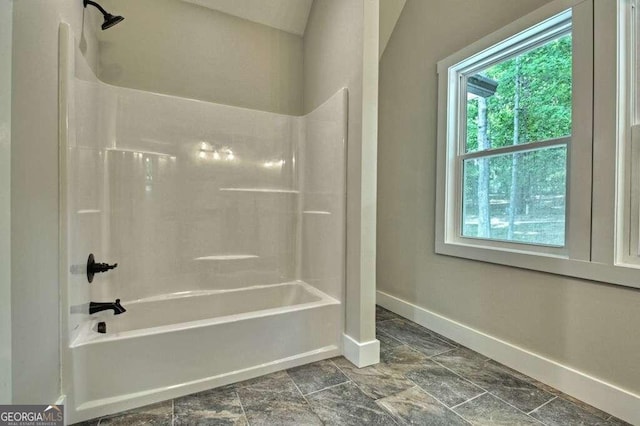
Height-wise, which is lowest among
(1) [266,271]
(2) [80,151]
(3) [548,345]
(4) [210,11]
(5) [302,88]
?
(3) [548,345]

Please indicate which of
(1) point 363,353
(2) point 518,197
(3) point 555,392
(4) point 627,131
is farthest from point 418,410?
(4) point 627,131

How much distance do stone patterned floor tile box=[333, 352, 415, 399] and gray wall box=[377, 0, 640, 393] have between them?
2.44ft

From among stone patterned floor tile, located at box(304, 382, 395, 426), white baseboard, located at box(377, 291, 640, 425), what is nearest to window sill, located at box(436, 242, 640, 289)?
white baseboard, located at box(377, 291, 640, 425)

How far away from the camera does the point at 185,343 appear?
1507mm

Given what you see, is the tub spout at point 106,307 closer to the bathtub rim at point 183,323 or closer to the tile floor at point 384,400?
the bathtub rim at point 183,323

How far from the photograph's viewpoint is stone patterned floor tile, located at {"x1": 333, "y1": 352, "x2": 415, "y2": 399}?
153cm

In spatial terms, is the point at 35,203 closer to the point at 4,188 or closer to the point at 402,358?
the point at 4,188

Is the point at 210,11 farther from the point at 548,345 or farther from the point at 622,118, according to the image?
the point at 548,345

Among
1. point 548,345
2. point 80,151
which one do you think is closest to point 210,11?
point 80,151

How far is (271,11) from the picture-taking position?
254cm

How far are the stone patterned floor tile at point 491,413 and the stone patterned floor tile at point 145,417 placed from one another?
1335mm

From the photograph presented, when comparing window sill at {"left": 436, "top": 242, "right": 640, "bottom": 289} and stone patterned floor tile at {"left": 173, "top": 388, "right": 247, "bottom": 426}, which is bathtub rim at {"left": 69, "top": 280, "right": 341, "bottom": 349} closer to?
stone patterned floor tile at {"left": 173, "top": 388, "right": 247, "bottom": 426}

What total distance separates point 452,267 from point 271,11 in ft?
8.46

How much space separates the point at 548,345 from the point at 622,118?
121cm
